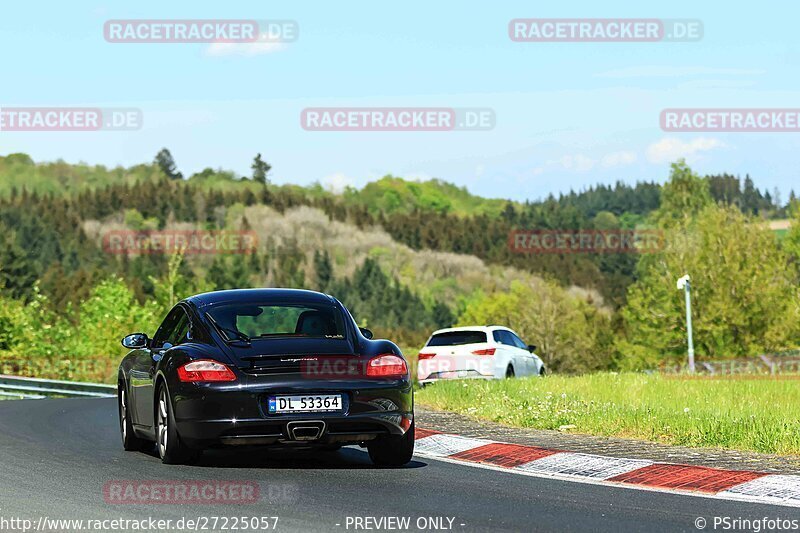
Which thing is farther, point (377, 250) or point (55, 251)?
point (377, 250)

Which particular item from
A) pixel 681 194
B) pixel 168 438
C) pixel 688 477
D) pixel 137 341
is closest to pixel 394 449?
pixel 168 438

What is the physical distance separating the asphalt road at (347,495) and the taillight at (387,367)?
32.9 inches

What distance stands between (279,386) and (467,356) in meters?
18.1

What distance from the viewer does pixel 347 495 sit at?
9375mm

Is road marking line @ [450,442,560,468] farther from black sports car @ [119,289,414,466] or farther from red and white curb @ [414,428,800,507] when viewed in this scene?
black sports car @ [119,289,414,466]

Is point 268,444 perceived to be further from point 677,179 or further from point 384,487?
point 677,179

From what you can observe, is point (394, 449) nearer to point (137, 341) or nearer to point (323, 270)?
point (137, 341)

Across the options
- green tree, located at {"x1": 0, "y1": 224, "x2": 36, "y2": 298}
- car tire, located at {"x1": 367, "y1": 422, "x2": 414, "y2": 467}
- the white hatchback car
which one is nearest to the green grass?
car tire, located at {"x1": 367, "y1": 422, "x2": 414, "y2": 467}

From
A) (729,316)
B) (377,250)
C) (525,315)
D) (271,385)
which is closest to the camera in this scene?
(271,385)

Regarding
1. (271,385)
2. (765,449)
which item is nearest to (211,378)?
(271,385)

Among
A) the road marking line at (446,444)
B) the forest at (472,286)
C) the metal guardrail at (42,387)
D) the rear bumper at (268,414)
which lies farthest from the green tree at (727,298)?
the rear bumper at (268,414)

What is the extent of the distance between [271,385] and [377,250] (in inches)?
7310

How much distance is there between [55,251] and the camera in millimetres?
175375

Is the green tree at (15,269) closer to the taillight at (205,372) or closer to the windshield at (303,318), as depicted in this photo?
the windshield at (303,318)
